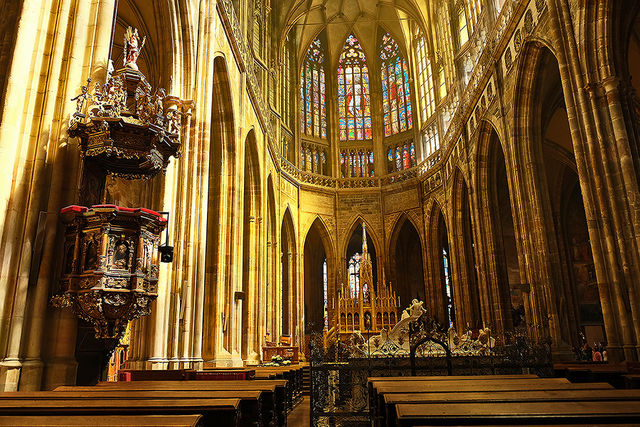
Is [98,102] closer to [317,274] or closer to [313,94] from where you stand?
[313,94]

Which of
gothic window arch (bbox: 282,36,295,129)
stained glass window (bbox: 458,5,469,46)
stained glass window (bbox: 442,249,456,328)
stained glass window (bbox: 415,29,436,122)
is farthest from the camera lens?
gothic window arch (bbox: 282,36,295,129)

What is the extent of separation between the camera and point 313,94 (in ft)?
101

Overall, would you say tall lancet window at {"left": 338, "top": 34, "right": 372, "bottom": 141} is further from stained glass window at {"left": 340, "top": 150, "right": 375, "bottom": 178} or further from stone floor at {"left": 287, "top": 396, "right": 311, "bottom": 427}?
stone floor at {"left": 287, "top": 396, "right": 311, "bottom": 427}

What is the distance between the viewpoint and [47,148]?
584 cm

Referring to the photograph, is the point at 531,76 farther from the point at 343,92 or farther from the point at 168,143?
the point at 343,92

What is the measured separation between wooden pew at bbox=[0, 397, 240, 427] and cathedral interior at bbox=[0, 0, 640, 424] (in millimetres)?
1931

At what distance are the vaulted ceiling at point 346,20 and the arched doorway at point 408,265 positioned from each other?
11923 millimetres

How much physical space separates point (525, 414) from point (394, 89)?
97.2 ft

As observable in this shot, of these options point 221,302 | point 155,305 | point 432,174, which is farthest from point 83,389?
point 432,174

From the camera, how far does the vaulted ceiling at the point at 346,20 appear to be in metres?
27.6

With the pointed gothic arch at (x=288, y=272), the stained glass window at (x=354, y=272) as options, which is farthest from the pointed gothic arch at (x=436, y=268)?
the pointed gothic arch at (x=288, y=272)

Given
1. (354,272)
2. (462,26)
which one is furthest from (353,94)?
(354,272)

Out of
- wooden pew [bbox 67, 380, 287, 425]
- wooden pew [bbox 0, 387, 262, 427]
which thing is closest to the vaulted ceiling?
wooden pew [bbox 67, 380, 287, 425]

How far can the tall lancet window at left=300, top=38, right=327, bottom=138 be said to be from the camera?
3008cm
